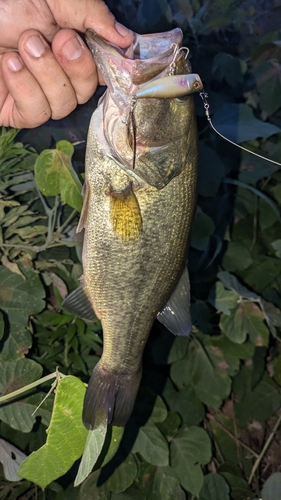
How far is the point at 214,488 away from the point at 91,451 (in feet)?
3.86

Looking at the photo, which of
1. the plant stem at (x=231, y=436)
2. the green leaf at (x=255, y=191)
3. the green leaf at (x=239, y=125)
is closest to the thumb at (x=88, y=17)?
the green leaf at (x=239, y=125)

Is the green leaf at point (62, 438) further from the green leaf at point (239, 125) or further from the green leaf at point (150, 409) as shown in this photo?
the green leaf at point (239, 125)

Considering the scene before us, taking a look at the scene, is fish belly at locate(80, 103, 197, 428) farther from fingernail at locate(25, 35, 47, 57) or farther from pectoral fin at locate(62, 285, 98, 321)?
fingernail at locate(25, 35, 47, 57)

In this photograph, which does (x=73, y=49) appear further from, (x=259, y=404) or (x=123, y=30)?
(x=259, y=404)

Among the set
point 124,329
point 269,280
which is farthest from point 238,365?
point 124,329

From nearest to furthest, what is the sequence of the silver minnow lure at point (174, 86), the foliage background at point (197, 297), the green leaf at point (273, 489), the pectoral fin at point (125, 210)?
the silver minnow lure at point (174, 86) → the pectoral fin at point (125, 210) → the foliage background at point (197, 297) → the green leaf at point (273, 489)

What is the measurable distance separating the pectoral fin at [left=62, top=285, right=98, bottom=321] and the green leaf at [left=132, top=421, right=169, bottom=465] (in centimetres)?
92

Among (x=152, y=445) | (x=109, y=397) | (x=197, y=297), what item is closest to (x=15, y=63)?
(x=109, y=397)

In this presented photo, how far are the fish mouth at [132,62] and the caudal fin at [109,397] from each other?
722 millimetres

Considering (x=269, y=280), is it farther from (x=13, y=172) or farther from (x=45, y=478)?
(x=45, y=478)

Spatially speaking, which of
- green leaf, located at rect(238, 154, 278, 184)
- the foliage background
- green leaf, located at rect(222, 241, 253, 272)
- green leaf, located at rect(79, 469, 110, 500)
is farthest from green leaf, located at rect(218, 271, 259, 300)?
green leaf, located at rect(79, 469, 110, 500)

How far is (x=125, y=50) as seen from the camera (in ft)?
3.74

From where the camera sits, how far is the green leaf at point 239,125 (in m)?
1.94

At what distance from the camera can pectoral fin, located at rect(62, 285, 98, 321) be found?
124cm
